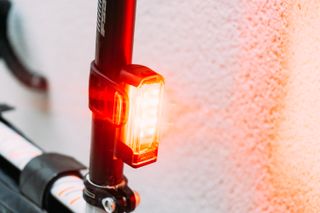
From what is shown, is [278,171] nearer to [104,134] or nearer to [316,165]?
[316,165]

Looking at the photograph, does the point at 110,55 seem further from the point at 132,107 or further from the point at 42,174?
the point at 42,174

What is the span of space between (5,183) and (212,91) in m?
0.31

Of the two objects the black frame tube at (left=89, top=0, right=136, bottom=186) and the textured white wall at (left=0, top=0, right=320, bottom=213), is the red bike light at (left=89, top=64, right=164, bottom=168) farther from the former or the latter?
the textured white wall at (left=0, top=0, right=320, bottom=213)

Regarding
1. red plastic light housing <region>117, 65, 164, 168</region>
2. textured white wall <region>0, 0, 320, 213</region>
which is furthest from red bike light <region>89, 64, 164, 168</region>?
textured white wall <region>0, 0, 320, 213</region>

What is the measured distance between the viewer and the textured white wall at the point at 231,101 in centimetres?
61

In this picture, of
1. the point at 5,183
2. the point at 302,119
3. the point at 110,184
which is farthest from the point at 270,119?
the point at 5,183

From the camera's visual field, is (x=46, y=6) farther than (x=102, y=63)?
Yes

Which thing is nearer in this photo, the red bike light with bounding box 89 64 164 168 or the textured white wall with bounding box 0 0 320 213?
the red bike light with bounding box 89 64 164 168

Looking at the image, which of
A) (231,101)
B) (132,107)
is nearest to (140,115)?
(132,107)

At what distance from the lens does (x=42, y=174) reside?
694mm

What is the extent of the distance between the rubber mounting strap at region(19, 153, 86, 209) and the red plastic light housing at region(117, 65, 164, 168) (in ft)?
0.66

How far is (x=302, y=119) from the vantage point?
24.6 inches

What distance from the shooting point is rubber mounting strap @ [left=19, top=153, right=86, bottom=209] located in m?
0.69

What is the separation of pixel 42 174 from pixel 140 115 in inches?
10.0
